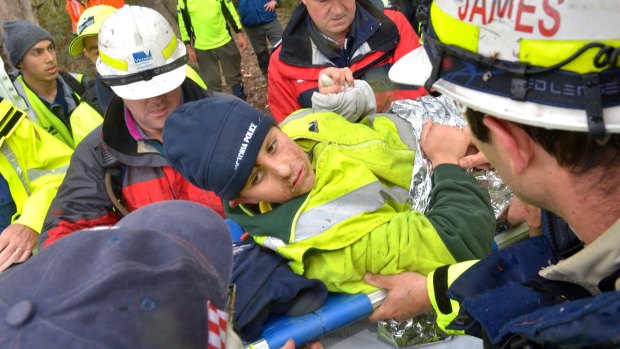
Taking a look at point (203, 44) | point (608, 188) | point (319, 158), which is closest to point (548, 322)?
point (608, 188)

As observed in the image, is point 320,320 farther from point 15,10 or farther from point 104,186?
point 15,10

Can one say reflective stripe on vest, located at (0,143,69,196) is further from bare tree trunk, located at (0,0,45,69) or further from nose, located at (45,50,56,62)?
bare tree trunk, located at (0,0,45,69)

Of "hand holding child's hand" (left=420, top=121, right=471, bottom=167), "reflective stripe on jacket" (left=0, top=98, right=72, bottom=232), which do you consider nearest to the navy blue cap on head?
"hand holding child's hand" (left=420, top=121, right=471, bottom=167)

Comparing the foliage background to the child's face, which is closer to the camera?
the child's face

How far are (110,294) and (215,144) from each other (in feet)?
3.61

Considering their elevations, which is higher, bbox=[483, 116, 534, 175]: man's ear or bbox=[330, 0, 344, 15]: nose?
bbox=[483, 116, 534, 175]: man's ear

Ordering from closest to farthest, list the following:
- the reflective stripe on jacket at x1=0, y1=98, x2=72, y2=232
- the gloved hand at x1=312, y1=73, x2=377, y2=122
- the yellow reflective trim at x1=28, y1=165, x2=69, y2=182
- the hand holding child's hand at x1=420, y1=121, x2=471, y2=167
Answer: the hand holding child's hand at x1=420, y1=121, x2=471, y2=167 → the gloved hand at x1=312, y1=73, x2=377, y2=122 → the reflective stripe on jacket at x1=0, y1=98, x2=72, y2=232 → the yellow reflective trim at x1=28, y1=165, x2=69, y2=182

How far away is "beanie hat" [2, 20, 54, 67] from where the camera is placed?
15.2 ft

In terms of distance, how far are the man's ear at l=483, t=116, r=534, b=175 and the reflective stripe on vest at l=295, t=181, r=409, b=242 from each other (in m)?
0.94

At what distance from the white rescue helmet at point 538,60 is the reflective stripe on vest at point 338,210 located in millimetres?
935

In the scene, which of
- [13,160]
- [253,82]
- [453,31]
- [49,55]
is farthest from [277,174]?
[253,82]

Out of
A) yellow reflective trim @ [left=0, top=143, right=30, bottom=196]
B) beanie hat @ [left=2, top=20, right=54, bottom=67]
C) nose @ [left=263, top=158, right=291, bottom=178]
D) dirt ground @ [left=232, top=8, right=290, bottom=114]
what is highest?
nose @ [left=263, top=158, right=291, bottom=178]

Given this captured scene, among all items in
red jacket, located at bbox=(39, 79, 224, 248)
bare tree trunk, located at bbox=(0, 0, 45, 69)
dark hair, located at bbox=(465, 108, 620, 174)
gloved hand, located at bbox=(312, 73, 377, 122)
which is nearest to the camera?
dark hair, located at bbox=(465, 108, 620, 174)

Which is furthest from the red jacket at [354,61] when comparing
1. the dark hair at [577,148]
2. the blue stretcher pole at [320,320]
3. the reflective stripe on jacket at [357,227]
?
the dark hair at [577,148]
